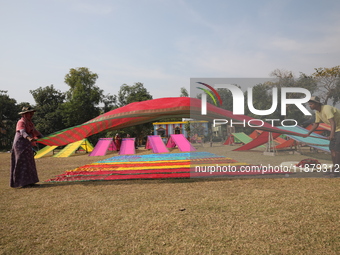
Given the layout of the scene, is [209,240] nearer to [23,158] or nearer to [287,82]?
[23,158]

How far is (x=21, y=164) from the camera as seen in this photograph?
18.5 ft

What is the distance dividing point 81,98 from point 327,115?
32.9m

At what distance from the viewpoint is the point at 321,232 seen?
8.89ft

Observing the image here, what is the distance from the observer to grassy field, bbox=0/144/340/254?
8.18 ft

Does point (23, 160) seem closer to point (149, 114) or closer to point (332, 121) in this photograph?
point (149, 114)

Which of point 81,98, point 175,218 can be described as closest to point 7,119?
point 81,98

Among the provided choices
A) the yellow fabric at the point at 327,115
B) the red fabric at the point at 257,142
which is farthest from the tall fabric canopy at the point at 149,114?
the red fabric at the point at 257,142

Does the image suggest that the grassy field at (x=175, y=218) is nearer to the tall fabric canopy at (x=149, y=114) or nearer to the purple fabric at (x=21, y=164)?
the purple fabric at (x=21, y=164)

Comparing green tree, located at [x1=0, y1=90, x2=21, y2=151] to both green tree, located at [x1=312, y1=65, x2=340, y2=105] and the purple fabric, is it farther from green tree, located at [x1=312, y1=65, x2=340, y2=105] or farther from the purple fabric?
green tree, located at [x1=312, y1=65, x2=340, y2=105]

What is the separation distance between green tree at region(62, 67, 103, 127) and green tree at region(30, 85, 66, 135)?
33.9 inches

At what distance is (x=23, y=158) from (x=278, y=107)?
615 centimetres

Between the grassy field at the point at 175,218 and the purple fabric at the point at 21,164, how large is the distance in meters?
0.37

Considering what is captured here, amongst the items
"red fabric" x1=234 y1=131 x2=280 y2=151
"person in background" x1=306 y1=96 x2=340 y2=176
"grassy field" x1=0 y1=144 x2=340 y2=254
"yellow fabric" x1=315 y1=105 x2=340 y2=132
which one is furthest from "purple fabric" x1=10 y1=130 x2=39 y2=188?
"red fabric" x1=234 y1=131 x2=280 y2=151

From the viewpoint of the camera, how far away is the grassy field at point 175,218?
2494 millimetres
